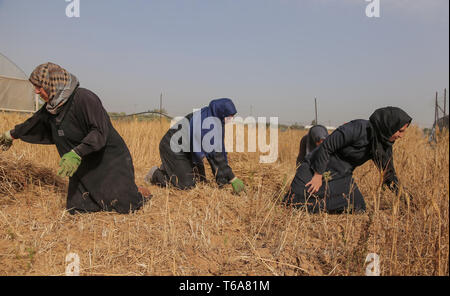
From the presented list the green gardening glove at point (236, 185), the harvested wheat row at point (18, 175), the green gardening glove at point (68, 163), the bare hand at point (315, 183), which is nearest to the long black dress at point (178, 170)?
the green gardening glove at point (236, 185)

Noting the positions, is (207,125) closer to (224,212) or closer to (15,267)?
(224,212)

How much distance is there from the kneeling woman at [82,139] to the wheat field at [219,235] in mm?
154

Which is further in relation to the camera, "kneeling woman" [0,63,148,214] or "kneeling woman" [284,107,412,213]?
"kneeling woman" [284,107,412,213]

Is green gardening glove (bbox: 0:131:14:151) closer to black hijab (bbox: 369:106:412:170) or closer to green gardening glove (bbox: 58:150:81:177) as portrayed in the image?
green gardening glove (bbox: 58:150:81:177)

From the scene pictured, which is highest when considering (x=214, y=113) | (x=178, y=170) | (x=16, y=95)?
(x=16, y=95)

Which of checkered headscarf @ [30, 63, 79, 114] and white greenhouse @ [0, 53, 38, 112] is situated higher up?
white greenhouse @ [0, 53, 38, 112]

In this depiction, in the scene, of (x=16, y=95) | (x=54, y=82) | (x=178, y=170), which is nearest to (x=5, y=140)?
(x=54, y=82)

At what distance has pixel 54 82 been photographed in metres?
2.37

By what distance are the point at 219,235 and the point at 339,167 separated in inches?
54.4

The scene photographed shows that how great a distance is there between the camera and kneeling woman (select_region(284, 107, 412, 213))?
2514 mm

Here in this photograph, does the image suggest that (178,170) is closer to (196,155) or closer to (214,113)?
(196,155)

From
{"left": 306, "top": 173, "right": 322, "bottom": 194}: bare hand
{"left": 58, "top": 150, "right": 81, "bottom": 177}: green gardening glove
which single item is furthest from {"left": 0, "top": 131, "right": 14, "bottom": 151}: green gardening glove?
{"left": 306, "top": 173, "right": 322, "bottom": 194}: bare hand

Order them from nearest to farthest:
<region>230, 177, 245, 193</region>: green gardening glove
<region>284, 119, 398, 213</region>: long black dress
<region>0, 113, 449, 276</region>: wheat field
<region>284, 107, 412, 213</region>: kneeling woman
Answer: <region>0, 113, 449, 276</region>: wheat field, <region>284, 107, 412, 213</region>: kneeling woman, <region>284, 119, 398, 213</region>: long black dress, <region>230, 177, 245, 193</region>: green gardening glove
